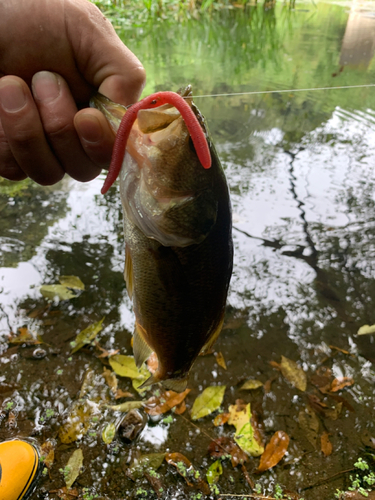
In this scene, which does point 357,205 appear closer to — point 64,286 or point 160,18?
point 64,286

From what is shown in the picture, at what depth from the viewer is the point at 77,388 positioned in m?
2.31

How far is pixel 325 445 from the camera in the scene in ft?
7.02

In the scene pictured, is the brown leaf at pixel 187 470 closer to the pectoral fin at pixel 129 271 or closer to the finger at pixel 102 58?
the pectoral fin at pixel 129 271

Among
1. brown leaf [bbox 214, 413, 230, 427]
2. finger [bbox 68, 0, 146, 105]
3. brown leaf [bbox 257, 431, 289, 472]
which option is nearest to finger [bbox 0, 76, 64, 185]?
finger [bbox 68, 0, 146, 105]

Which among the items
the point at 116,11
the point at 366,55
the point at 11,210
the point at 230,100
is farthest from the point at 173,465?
the point at 116,11

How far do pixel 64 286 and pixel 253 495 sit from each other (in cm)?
202

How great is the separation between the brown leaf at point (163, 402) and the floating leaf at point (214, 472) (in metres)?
0.42

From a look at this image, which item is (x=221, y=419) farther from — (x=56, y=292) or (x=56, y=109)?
(x=56, y=109)

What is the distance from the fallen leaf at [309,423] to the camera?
2180 millimetres

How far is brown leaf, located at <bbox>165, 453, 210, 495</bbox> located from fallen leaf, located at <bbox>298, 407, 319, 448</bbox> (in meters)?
0.71

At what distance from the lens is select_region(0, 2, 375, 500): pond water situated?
2.08 m

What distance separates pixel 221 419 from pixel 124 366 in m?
0.74

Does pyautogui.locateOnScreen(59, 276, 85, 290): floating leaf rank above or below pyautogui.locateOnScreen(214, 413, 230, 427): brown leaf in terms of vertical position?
above

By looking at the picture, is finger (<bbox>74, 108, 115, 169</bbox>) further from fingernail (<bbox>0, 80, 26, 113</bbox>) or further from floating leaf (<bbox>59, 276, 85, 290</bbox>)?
floating leaf (<bbox>59, 276, 85, 290</bbox>)
